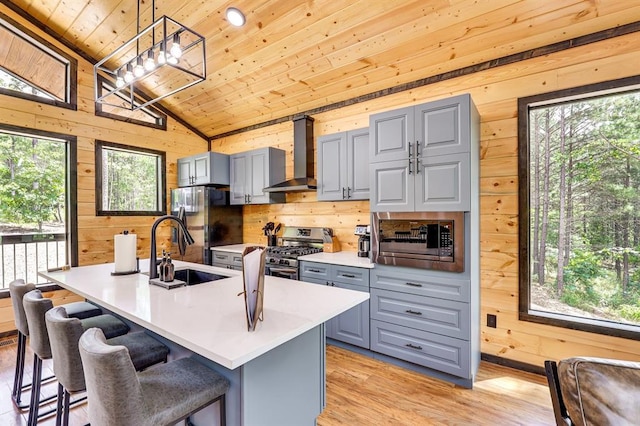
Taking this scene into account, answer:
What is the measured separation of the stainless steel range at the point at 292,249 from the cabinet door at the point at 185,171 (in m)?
1.76

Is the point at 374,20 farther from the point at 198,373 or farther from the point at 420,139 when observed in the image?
the point at 198,373

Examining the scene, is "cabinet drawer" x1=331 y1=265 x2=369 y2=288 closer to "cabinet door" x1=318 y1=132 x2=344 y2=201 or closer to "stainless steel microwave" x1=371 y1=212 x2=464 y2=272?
"stainless steel microwave" x1=371 y1=212 x2=464 y2=272

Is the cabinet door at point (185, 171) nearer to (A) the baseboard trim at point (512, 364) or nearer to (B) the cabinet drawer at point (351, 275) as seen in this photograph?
(B) the cabinet drawer at point (351, 275)

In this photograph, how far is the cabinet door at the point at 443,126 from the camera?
95.7 inches

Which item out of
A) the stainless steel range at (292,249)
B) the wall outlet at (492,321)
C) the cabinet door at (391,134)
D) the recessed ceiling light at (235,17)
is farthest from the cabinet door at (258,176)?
the wall outlet at (492,321)

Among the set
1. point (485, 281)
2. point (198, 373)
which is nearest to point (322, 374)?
point (198, 373)

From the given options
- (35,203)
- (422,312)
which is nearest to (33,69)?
(35,203)

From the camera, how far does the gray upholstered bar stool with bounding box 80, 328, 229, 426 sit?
100 cm

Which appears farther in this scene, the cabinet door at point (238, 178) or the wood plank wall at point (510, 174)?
the cabinet door at point (238, 178)

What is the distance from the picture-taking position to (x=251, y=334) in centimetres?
116

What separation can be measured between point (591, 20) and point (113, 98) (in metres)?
5.29

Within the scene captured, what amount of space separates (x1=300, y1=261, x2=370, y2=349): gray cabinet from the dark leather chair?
210 centimetres

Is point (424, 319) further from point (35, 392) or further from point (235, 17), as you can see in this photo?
point (235, 17)

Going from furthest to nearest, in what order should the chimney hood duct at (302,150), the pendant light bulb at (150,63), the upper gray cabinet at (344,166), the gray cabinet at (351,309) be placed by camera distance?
1. the chimney hood duct at (302,150)
2. the upper gray cabinet at (344,166)
3. the gray cabinet at (351,309)
4. the pendant light bulb at (150,63)
